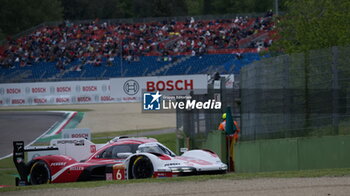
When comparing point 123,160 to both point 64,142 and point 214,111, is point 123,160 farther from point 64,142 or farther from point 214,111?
point 214,111

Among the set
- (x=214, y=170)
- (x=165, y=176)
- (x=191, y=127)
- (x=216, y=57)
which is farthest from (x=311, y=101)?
(x=216, y=57)

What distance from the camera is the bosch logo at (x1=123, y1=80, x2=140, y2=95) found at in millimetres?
38094

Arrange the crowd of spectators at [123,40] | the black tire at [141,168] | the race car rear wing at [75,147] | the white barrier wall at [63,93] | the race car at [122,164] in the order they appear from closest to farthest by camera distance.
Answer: the race car at [122,164] < the black tire at [141,168] < the race car rear wing at [75,147] < the white barrier wall at [63,93] < the crowd of spectators at [123,40]

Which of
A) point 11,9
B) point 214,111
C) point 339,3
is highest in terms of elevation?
point 11,9

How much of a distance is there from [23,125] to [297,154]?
24002 millimetres

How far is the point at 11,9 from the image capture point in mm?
77188

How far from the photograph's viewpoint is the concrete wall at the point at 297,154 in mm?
10445

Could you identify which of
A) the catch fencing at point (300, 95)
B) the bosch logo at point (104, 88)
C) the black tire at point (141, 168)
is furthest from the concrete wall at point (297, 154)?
the bosch logo at point (104, 88)

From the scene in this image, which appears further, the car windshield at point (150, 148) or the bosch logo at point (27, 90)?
the bosch logo at point (27, 90)

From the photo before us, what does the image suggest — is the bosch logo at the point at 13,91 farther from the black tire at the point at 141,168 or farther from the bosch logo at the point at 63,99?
the black tire at the point at 141,168

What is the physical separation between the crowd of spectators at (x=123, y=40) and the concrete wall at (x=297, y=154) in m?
32.2

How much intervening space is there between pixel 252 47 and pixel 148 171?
34962 mm

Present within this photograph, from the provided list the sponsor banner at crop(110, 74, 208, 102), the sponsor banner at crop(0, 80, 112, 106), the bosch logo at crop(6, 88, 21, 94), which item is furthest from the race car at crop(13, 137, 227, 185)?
the bosch logo at crop(6, 88, 21, 94)

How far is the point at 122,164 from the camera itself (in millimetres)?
11367
